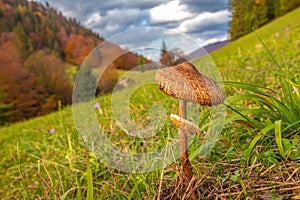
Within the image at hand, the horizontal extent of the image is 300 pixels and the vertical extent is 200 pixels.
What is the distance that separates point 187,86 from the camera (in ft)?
2.80

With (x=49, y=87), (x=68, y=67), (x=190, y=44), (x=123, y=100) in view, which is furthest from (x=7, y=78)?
(x=190, y=44)

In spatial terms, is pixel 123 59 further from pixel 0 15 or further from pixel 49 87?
pixel 0 15

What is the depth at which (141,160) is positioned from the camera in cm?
156

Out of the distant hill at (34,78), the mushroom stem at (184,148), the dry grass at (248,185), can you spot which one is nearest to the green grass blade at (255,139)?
the dry grass at (248,185)

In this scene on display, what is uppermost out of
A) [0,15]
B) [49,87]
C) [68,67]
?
[0,15]

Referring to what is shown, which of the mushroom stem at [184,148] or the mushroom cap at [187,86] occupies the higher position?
the mushroom cap at [187,86]

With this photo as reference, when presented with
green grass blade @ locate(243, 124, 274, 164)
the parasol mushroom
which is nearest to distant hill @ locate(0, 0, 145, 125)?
green grass blade @ locate(243, 124, 274, 164)

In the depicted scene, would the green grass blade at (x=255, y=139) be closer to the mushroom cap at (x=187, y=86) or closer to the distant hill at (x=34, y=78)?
the mushroom cap at (x=187, y=86)

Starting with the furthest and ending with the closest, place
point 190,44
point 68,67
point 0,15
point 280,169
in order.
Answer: point 0,15
point 68,67
point 190,44
point 280,169

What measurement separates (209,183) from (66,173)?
0.99 metres

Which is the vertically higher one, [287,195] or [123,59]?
[123,59]

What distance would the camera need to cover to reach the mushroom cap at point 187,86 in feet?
2.79

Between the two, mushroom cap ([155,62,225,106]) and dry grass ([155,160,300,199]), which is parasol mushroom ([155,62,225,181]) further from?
dry grass ([155,160,300,199])

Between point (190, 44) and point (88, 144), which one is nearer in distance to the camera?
point (190, 44)
